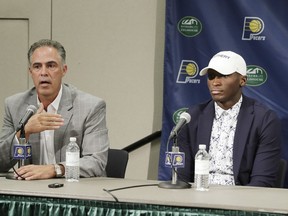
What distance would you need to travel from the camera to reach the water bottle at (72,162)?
3.37m

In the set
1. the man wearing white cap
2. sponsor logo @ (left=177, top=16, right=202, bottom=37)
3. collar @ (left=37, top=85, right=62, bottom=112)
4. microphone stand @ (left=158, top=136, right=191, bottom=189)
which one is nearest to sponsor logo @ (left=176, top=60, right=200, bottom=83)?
sponsor logo @ (left=177, top=16, right=202, bottom=37)

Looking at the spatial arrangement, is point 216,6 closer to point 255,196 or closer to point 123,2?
point 123,2

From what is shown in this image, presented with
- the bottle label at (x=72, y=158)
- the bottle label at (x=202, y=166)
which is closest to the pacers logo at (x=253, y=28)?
the bottle label at (x=202, y=166)

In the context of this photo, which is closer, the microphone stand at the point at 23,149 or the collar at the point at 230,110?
Answer: the microphone stand at the point at 23,149

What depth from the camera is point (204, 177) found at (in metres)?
3.19

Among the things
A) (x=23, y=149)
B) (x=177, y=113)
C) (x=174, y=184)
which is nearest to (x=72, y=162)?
(x=23, y=149)

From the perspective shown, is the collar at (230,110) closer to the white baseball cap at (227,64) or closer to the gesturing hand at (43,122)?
the white baseball cap at (227,64)

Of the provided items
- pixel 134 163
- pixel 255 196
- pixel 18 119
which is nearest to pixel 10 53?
pixel 134 163

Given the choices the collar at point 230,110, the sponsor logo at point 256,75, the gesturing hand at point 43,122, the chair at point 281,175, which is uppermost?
the sponsor logo at point 256,75

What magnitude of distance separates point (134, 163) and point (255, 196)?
243cm

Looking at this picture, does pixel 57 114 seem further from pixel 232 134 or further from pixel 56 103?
pixel 232 134

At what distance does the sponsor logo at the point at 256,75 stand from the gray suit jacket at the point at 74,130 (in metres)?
1.45

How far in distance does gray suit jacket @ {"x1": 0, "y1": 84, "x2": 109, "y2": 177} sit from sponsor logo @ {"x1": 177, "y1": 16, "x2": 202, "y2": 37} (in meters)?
1.36

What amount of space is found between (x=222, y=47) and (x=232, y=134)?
1027 mm
